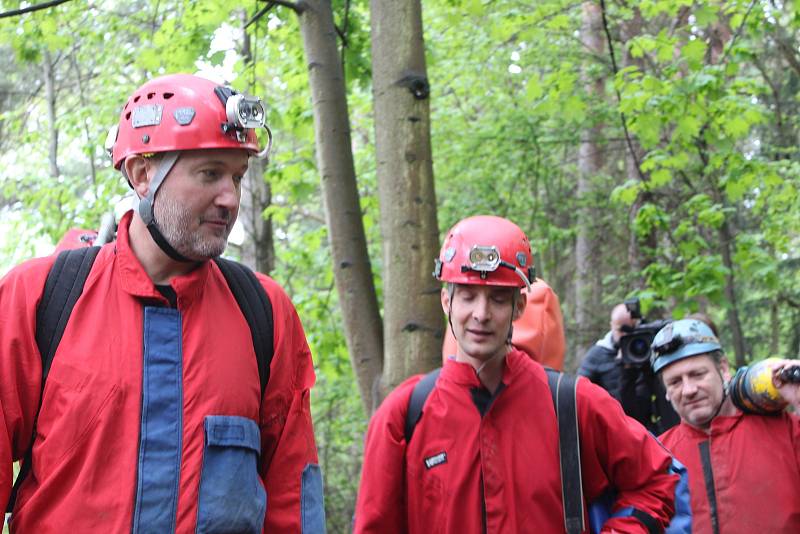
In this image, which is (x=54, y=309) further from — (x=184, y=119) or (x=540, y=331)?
(x=540, y=331)

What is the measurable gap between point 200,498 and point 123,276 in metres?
0.68

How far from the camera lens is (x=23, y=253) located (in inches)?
656

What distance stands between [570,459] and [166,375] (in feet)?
5.22

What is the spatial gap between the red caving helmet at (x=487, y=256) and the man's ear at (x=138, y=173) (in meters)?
1.37

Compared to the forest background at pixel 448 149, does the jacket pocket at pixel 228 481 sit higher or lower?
lower

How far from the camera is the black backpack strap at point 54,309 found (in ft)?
8.63

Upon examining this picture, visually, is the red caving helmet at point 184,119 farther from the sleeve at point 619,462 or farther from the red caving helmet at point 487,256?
the sleeve at point 619,462

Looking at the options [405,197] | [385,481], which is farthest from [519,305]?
[405,197]

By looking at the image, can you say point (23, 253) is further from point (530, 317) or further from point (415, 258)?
point (530, 317)

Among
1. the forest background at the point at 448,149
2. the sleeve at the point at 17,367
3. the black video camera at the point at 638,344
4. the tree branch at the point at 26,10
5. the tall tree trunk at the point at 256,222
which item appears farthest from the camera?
the tall tree trunk at the point at 256,222

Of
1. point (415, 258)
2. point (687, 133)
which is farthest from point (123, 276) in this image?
point (687, 133)

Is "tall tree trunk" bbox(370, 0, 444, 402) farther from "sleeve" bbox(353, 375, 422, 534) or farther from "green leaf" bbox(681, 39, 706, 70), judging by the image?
"green leaf" bbox(681, 39, 706, 70)

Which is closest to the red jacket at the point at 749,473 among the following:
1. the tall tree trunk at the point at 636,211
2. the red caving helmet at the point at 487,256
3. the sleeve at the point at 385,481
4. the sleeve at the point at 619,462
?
the sleeve at the point at 619,462

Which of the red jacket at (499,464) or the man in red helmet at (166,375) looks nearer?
the man in red helmet at (166,375)
